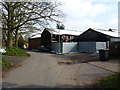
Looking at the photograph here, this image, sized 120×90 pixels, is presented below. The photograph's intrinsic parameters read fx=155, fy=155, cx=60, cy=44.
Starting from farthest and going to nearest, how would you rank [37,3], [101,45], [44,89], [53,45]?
1. [53,45]
2. [101,45]
3. [37,3]
4. [44,89]

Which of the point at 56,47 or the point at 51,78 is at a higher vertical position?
the point at 56,47

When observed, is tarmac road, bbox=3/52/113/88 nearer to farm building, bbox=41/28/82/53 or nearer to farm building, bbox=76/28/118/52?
farm building, bbox=76/28/118/52

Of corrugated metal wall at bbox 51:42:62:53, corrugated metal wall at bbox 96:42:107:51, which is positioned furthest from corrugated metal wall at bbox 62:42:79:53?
corrugated metal wall at bbox 96:42:107:51

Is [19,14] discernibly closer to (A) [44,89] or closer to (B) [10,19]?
(B) [10,19]

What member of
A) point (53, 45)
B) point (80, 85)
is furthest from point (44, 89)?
point (53, 45)

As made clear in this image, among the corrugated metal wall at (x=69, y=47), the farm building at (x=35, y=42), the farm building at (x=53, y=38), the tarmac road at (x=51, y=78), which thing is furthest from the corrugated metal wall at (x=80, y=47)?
the tarmac road at (x=51, y=78)

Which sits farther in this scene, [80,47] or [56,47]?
[56,47]

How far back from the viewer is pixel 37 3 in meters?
20.5

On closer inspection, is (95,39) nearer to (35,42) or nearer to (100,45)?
(100,45)

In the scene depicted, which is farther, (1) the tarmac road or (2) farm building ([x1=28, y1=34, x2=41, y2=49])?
(2) farm building ([x1=28, y1=34, x2=41, y2=49])

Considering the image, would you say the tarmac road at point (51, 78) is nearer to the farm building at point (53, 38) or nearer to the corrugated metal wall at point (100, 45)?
the corrugated metal wall at point (100, 45)

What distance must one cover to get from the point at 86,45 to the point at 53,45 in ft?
22.6

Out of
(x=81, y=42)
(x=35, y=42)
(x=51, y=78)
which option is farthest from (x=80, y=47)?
(x=51, y=78)

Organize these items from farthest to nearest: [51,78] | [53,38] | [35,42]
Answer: [35,42] → [53,38] → [51,78]
